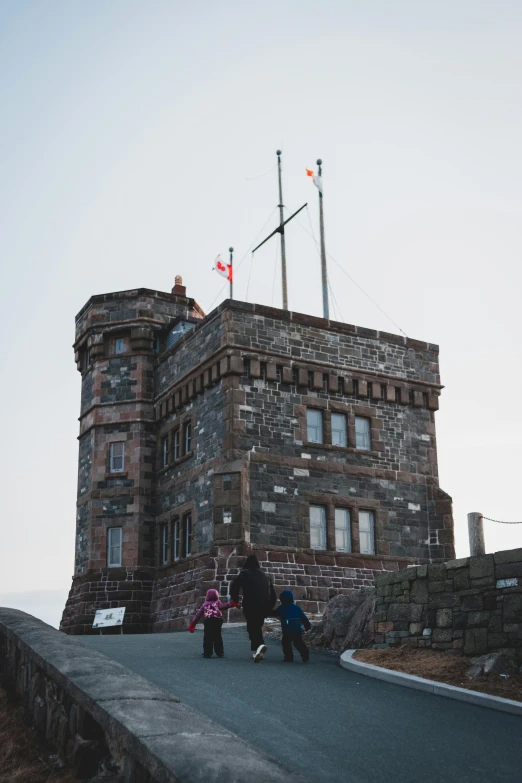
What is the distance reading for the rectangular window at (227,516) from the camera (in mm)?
23031

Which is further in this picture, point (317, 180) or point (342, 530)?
point (317, 180)

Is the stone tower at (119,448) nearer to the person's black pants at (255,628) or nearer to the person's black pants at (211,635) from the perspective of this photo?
the person's black pants at (255,628)

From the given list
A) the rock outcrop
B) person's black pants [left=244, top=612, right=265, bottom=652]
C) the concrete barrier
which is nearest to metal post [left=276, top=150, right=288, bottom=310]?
the rock outcrop

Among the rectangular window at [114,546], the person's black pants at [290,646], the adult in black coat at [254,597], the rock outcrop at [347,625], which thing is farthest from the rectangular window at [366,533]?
the person's black pants at [290,646]

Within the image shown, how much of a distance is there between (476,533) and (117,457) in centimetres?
1664

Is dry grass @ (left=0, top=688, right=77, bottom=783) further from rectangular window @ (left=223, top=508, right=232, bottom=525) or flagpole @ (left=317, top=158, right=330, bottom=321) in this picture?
flagpole @ (left=317, top=158, right=330, bottom=321)

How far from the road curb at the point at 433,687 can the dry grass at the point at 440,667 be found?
0.21m

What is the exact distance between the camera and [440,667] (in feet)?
39.8

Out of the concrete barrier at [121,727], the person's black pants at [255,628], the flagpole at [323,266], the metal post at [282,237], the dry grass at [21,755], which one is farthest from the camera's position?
the metal post at [282,237]

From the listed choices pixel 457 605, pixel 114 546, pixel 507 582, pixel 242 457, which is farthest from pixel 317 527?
pixel 507 582

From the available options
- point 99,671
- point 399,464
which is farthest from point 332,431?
point 99,671

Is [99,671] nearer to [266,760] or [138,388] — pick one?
[266,760]

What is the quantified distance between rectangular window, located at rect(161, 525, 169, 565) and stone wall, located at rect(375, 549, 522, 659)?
1288cm

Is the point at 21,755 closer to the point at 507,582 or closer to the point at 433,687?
the point at 433,687
